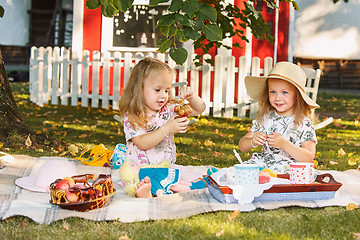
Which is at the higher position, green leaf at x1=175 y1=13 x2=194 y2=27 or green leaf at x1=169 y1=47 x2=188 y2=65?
green leaf at x1=175 y1=13 x2=194 y2=27

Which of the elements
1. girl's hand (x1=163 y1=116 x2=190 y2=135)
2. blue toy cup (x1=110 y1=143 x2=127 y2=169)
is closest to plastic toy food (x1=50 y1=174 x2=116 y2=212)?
girl's hand (x1=163 y1=116 x2=190 y2=135)

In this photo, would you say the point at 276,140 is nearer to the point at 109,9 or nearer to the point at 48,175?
the point at 109,9

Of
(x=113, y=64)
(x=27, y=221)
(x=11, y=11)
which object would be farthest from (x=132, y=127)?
(x=11, y=11)

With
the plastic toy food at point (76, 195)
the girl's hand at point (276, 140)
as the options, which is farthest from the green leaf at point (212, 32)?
the plastic toy food at point (76, 195)

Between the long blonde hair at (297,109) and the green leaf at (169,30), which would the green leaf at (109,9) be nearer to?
the green leaf at (169,30)

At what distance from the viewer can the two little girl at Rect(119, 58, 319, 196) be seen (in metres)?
3.89

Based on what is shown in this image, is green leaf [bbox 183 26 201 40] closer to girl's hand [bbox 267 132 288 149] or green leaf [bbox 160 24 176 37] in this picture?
green leaf [bbox 160 24 176 37]

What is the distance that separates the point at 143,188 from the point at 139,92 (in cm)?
84

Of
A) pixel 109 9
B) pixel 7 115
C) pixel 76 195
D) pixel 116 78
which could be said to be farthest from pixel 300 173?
pixel 116 78

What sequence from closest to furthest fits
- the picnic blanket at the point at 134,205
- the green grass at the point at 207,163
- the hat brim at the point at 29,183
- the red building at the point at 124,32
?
the green grass at the point at 207,163
the picnic blanket at the point at 134,205
the hat brim at the point at 29,183
the red building at the point at 124,32

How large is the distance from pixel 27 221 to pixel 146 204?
76cm

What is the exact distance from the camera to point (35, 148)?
215 inches

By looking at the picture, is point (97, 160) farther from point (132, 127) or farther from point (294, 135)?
point (294, 135)

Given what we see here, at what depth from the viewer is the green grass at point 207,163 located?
2783 mm
